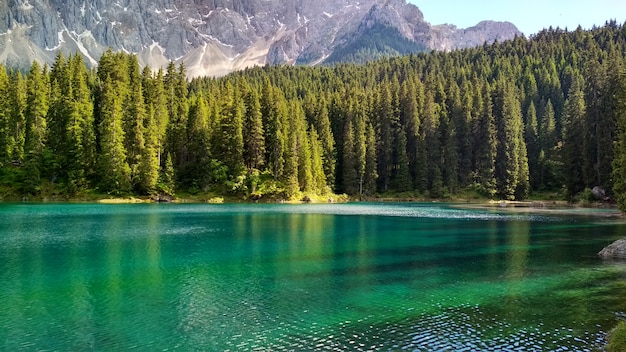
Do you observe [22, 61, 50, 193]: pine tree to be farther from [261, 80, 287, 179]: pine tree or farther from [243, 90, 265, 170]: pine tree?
[261, 80, 287, 179]: pine tree

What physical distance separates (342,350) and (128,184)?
88.8 metres

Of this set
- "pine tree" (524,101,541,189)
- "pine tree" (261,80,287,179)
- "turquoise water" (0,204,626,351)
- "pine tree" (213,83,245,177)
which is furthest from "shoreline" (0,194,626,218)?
"turquoise water" (0,204,626,351)

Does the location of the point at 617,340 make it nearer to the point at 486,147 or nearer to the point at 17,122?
the point at 17,122

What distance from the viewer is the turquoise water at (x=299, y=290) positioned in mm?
18516

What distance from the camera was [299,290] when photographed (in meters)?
26.2

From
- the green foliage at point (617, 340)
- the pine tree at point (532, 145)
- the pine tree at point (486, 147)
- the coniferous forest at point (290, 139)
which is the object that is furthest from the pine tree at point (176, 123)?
the green foliage at point (617, 340)

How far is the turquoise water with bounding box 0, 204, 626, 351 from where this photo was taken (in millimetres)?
18516

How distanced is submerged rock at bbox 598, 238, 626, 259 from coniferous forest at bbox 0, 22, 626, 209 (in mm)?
27103

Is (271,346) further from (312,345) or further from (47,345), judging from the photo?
(47,345)

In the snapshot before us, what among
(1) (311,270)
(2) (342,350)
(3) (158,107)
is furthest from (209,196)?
(2) (342,350)

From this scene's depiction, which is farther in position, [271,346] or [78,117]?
[78,117]

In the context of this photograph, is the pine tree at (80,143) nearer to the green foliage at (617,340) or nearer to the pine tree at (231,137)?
the pine tree at (231,137)

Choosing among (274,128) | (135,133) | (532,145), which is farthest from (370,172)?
(135,133)

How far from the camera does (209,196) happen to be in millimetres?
104062
